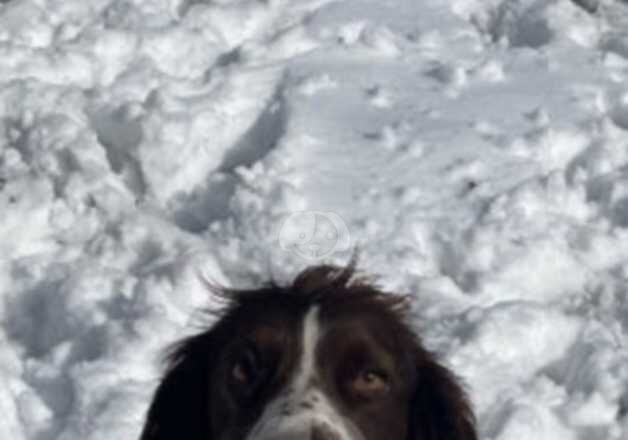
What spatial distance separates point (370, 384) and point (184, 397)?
554 millimetres

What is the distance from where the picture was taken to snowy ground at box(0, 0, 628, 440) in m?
6.13

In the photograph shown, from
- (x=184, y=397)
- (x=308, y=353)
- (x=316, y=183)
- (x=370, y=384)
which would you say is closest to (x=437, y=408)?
(x=370, y=384)

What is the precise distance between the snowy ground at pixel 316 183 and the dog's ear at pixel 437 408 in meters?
1.36

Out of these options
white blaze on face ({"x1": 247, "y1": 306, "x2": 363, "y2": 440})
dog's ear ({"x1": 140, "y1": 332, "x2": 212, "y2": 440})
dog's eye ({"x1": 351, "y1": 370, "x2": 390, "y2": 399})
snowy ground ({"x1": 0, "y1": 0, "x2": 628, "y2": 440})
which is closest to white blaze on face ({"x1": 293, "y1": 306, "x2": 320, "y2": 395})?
white blaze on face ({"x1": 247, "y1": 306, "x2": 363, "y2": 440})

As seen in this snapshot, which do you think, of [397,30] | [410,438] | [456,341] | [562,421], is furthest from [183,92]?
[410,438]

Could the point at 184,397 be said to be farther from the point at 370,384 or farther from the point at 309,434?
the point at 309,434

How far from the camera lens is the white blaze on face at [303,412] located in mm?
3709

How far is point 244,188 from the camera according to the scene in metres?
6.98

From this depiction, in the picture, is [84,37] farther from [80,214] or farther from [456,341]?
[456,341]

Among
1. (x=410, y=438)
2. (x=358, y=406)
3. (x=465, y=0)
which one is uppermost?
(x=358, y=406)

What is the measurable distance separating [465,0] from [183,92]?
158cm

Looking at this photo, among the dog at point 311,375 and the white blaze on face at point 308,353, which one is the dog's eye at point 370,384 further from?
the white blaze on face at point 308,353

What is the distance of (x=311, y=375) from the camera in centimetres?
397

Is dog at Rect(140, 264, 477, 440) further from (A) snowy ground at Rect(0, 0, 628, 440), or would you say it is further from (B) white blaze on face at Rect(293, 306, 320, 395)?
(A) snowy ground at Rect(0, 0, 628, 440)
